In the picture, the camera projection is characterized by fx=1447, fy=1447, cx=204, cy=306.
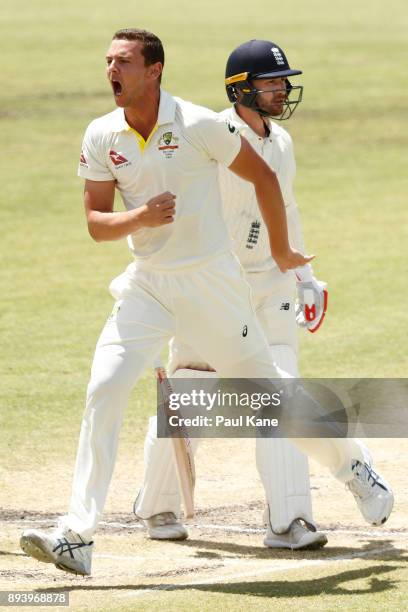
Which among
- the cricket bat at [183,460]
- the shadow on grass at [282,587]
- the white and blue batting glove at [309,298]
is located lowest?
the shadow on grass at [282,587]

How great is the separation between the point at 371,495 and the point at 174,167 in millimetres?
1802

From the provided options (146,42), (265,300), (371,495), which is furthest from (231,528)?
(146,42)

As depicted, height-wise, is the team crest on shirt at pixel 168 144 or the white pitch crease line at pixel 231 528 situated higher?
the team crest on shirt at pixel 168 144

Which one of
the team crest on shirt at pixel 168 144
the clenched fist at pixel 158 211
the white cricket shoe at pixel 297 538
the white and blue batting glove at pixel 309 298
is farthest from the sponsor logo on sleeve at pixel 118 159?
the white cricket shoe at pixel 297 538

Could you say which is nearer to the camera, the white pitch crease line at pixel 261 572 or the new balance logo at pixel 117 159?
the white pitch crease line at pixel 261 572

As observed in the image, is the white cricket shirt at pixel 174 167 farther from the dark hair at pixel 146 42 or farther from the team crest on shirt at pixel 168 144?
the dark hair at pixel 146 42

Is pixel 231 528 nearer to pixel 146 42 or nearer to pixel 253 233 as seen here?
pixel 253 233

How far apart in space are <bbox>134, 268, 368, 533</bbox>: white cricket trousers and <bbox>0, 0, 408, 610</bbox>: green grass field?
2.01 ft

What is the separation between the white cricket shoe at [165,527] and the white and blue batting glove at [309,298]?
119cm

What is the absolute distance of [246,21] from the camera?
1342 inches

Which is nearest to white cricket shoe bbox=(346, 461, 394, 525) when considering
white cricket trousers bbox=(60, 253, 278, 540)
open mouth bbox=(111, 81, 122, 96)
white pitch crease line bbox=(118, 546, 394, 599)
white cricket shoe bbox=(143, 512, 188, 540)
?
white pitch crease line bbox=(118, 546, 394, 599)

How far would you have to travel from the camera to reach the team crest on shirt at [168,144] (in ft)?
20.5

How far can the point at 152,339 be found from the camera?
6.31m

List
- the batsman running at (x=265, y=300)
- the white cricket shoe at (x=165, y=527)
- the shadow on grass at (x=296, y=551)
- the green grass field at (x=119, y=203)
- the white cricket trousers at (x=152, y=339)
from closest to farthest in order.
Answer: the white cricket trousers at (x=152, y=339)
the shadow on grass at (x=296, y=551)
the batsman running at (x=265, y=300)
the white cricket shoe at (x=165, y=527)
the green grass field at (x=119, y=203)
